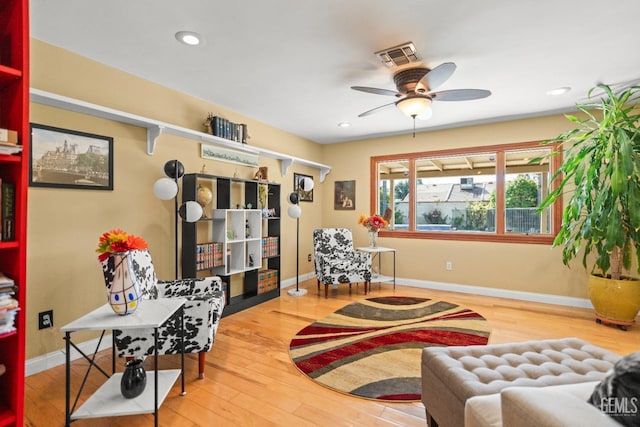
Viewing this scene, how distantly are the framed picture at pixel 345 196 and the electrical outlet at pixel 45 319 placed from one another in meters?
4.41

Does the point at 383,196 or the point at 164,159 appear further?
the point at 383,196

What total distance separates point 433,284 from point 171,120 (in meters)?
4.41

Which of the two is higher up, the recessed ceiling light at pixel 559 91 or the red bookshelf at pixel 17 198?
the recessed ceiling light at pixel 559 91

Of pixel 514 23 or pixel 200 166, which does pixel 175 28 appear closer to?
pixel 200 166

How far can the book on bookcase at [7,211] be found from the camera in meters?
1.38

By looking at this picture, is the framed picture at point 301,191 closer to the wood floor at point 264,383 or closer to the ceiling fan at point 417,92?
the wood floor at point 264,383

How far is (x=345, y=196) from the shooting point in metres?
5.88

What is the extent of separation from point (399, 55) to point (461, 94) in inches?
26.2

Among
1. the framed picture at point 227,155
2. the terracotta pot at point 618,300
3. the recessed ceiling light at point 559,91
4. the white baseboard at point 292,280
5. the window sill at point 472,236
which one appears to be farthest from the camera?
the white baseboard at point 292,280

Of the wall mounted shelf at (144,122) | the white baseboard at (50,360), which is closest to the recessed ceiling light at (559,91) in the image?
the wall mounted shelf at (144,122)

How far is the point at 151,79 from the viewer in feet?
10.2

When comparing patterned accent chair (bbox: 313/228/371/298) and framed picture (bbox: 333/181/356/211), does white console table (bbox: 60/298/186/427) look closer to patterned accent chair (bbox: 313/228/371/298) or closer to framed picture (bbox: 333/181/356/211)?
patterned accent chair (bbox: 313/228/371/298)

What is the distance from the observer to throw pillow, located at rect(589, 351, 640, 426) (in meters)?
0.73

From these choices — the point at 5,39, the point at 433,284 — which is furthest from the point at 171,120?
the point at 433,284
